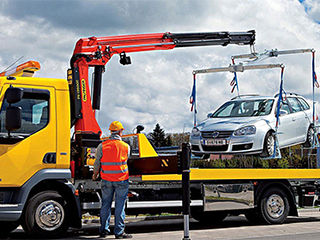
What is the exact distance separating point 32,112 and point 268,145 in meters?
5.45

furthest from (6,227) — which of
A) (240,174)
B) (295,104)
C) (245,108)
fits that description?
(295,104)

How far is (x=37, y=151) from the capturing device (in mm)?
8242

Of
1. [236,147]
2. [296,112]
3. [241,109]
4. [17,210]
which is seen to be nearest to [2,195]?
[17,210]

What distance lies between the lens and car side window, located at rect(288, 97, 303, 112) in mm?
12294

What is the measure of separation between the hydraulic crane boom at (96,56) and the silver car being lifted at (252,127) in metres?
1.87

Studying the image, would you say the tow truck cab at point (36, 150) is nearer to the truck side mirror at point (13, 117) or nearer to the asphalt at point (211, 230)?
the truck side mirror at point (13, 117)

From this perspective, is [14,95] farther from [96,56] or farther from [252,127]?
[252,127]

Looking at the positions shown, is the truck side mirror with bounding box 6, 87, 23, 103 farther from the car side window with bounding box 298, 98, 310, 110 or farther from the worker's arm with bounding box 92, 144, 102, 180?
the car side window with bounding box 298, 98, 310, 110

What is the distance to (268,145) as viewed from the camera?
11344 mm

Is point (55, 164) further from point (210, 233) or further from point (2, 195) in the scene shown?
point (210, 233)

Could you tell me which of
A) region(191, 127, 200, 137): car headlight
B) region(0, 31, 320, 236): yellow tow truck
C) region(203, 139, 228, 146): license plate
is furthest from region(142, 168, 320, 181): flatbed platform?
region(191, 127, 200, 137): car headlight

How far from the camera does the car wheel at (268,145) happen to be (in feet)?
37.1

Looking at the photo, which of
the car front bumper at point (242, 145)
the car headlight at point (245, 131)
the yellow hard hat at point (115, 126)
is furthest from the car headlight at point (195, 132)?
the yellow hard hat at point (115, 126)

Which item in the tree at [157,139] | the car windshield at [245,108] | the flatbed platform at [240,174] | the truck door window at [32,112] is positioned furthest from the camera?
the car windshield at [245,108]
